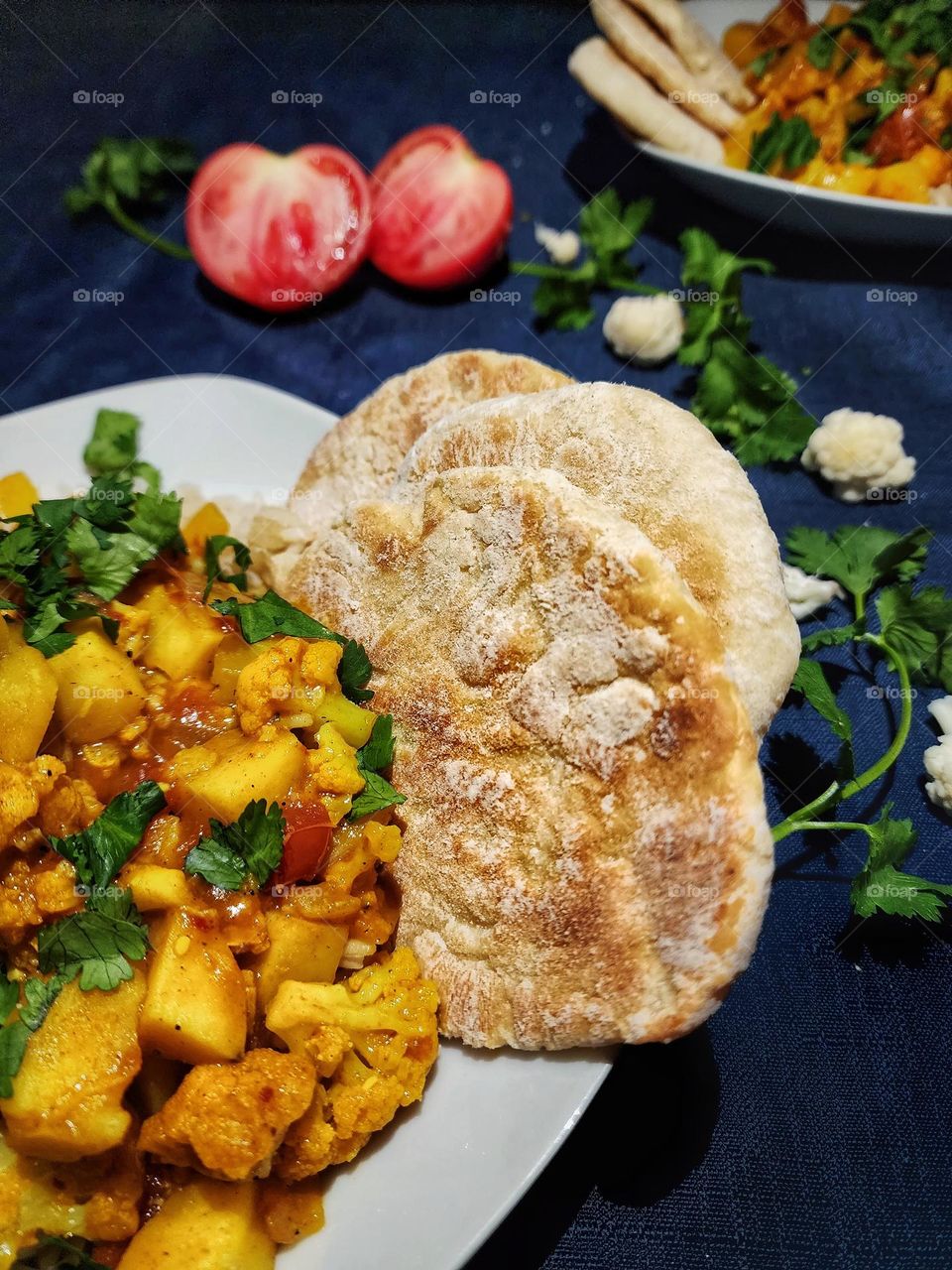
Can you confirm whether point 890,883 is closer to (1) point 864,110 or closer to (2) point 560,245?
(2) point 560,245

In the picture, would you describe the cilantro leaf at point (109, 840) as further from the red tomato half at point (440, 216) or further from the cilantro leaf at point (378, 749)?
the red tomato half at point (440, 216)

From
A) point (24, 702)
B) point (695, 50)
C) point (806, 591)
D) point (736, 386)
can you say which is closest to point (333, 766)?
point (24, 702)

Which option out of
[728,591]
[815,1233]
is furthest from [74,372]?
[815,1233]

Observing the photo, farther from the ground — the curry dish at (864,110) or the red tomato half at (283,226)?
the curry dish at (864,110)

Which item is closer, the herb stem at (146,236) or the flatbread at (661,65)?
the flatbread at (661,65)

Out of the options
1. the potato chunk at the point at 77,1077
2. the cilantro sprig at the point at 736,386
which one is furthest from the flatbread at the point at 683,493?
the potato chunk at the point at 77,1077

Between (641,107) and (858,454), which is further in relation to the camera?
(641,107)
